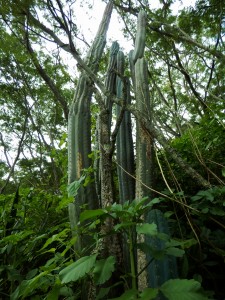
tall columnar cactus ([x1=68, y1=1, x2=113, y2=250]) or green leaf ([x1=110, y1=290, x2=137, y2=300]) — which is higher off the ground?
tall columnar cactus ([x1=68, y1=1, x2=113, y2=250])

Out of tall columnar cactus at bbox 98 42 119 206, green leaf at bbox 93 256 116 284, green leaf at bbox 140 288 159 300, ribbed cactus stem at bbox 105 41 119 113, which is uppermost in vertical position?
ribbed cactus stem at bbox 105 41 119 113

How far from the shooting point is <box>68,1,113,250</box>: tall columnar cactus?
2400 millimetres

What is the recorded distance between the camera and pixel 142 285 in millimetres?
1594

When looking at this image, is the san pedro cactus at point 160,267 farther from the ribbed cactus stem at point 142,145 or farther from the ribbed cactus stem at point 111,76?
the ribbed cactus stem at point 111,76

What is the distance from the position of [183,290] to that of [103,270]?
11.0 inches

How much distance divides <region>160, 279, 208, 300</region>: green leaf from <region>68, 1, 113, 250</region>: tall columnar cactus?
1.32 meters

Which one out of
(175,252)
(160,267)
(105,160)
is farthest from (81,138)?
(175,252)

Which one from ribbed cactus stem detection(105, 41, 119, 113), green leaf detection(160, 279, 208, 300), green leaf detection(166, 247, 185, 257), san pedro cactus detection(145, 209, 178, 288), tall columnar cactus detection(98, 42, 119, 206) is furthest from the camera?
ribbed cactus stem detection(105, 41, 119, 113)

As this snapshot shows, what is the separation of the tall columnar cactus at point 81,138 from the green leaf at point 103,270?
1138mm

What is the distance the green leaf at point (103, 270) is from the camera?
947 mm

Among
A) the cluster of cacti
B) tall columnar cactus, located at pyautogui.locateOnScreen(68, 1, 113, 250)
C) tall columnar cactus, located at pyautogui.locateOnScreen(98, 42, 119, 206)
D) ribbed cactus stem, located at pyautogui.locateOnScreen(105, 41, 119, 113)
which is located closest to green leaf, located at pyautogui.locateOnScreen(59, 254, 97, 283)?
the cluster of cacti

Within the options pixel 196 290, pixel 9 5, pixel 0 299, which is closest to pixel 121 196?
pixel 0 299

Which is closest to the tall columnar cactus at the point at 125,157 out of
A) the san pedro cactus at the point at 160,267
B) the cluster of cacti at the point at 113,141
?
the cluster of cacti at the point at 113,141

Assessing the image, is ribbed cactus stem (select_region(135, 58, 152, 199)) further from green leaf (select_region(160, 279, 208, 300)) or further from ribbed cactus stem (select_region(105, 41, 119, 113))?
green leaf (select_region(160, 279, 208, 300))
